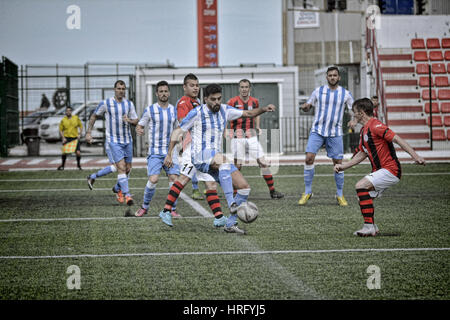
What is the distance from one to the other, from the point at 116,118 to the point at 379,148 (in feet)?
16.9

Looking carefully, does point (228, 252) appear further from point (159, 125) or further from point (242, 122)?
point (242, 122)

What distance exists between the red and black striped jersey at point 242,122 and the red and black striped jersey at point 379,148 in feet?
16.3

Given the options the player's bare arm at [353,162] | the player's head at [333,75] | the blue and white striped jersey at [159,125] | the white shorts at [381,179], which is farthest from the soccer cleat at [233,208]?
the player's head at [333,75]

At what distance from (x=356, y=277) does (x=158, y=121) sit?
5438 mm

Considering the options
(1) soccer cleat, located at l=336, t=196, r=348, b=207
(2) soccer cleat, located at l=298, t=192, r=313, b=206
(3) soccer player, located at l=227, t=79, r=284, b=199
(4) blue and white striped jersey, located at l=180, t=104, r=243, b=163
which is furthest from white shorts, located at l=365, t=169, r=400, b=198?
(3) soccer player, located at l=227, t=79, r=284, b=199

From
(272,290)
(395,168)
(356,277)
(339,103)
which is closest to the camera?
(272,290)

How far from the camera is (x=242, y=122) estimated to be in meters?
13.0

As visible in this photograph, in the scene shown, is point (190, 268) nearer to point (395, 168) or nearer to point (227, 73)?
point (395, 168)

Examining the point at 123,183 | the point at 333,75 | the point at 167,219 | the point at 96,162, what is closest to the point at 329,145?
the point at 333,75

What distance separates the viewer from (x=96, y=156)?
85.2ft

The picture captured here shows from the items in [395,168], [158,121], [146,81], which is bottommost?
[395,168]

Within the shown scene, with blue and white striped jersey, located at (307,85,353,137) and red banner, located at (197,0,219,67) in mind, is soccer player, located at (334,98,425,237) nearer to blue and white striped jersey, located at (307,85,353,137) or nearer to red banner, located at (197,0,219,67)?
blue and white striped jersey, located at (307,85,353,137)
